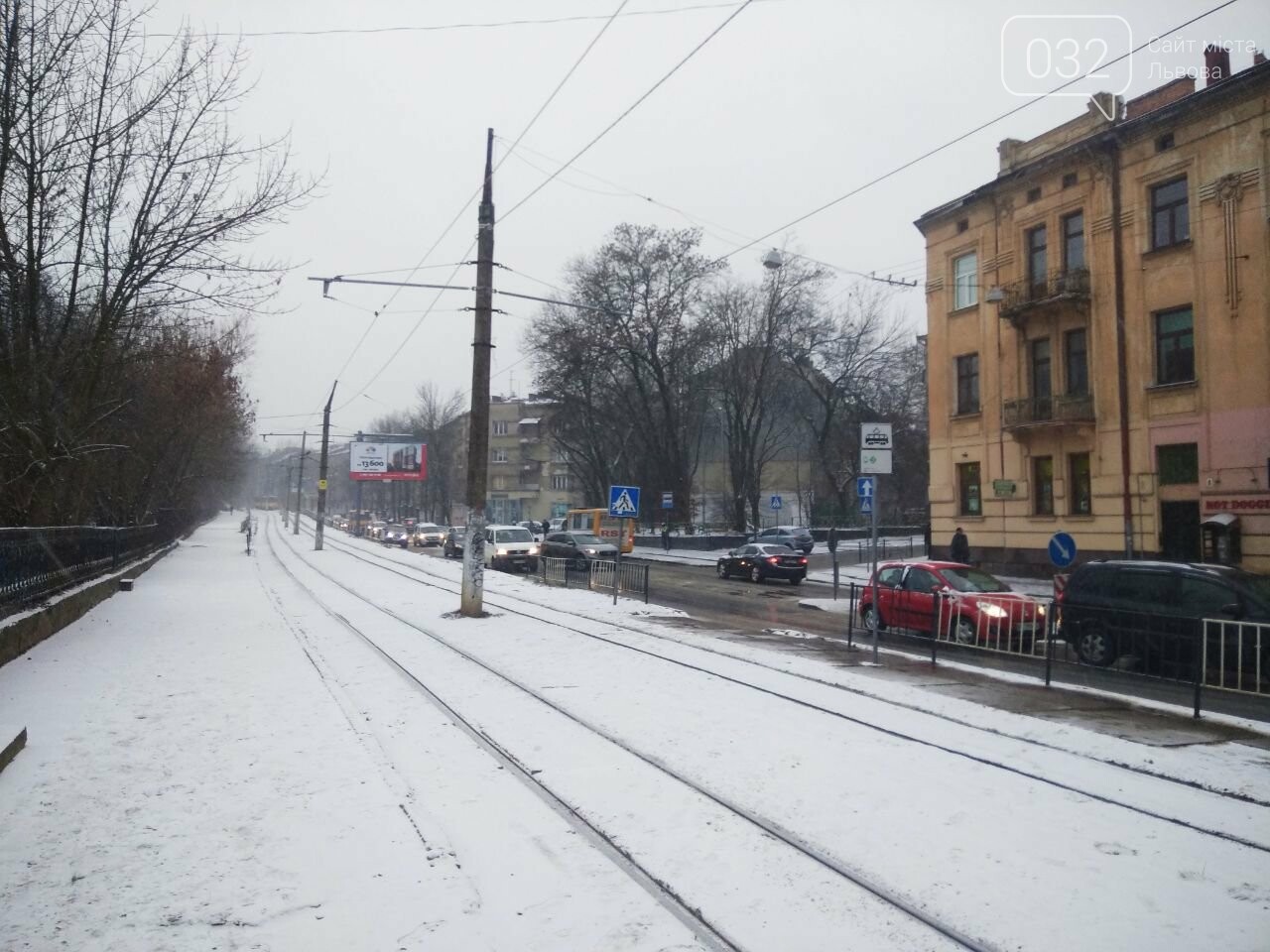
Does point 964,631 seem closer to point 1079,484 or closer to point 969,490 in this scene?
point 1079,484

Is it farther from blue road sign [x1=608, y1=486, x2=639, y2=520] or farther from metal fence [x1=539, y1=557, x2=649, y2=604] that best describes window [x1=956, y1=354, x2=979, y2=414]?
blue road sign [x1=608, y1=486, x2=639, y2=520]

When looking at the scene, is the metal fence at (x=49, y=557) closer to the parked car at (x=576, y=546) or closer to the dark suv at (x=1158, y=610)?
the dark suv at (x=1158, y=610)

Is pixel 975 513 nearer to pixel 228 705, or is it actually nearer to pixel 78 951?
pixel 228 705

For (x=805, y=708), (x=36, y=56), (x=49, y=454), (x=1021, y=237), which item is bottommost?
(x=805, y=708)

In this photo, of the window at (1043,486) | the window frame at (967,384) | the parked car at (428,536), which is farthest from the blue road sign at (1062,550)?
the parked car at (428,536)

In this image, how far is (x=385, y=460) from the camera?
204ft

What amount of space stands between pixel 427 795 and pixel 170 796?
1.67 meters

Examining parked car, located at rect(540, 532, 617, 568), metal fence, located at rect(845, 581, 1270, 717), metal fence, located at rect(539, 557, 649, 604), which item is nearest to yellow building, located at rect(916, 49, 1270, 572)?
metal fence, located at rect(845, 581, 1270, 717)

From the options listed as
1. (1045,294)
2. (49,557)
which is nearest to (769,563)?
(1045,294)

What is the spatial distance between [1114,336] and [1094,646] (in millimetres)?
16095

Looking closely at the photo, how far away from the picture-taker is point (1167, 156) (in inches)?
963

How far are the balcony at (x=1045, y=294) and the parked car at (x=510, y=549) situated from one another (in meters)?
18.6

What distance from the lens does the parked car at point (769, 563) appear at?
31531 millimetres

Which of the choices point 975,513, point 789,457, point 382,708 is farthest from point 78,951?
point 789,457
